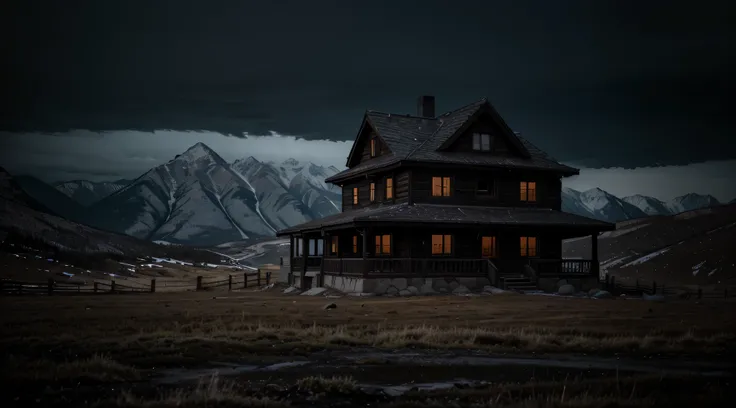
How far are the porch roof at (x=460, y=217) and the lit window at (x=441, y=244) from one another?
71.8 inches

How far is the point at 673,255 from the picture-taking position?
230 feet

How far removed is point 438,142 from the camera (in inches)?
1794

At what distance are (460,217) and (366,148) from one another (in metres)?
12.1

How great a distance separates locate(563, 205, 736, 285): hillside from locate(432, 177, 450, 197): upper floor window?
26843 mm

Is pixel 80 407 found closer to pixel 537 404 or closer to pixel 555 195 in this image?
pixel 537 404

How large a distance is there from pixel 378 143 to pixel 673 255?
37332 mm

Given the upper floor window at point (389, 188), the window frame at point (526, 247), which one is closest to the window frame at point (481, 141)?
the upper floor window at point (389, 188)

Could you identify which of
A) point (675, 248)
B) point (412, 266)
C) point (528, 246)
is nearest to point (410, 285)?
point (412, 266)

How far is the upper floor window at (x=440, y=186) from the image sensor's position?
4441 cm

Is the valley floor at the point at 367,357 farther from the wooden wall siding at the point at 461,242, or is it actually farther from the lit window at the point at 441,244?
the lit window at the point at 441,244

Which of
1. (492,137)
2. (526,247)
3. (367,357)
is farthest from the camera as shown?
(492,137)

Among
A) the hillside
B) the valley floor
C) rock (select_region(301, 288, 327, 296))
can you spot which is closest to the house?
rock (select_region(301, 288, 327, 296))

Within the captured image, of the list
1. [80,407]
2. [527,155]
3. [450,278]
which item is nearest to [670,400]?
[80,407]

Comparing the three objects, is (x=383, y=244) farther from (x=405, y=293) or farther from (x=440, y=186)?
(x=405, y=293)
